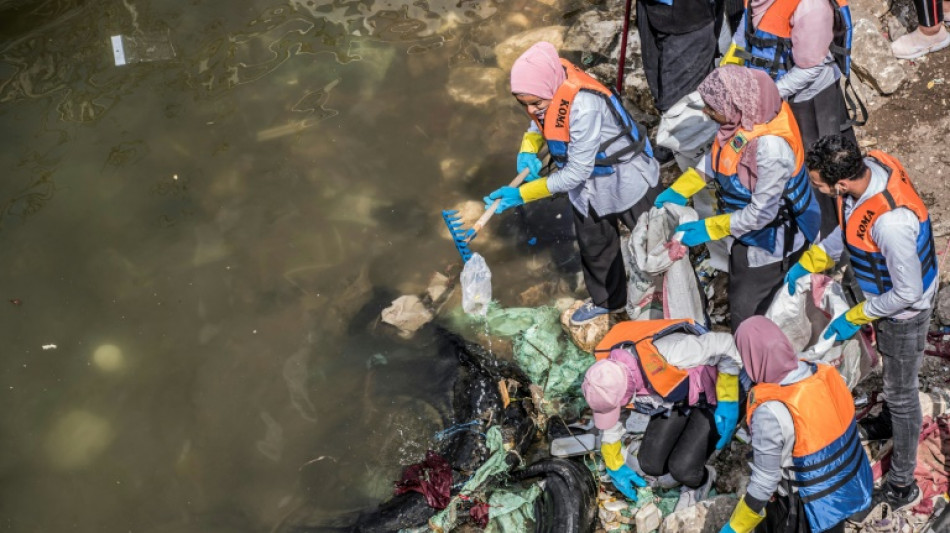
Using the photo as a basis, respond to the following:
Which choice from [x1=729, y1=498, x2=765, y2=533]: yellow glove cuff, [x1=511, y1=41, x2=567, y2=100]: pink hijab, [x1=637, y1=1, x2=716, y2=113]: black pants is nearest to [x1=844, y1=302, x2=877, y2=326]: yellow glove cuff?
[x1=729, y1=498, x2=765, y2=533]: yellow glove cuff

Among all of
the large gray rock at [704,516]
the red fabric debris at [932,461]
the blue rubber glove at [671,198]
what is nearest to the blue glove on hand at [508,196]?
the blue rubber glove at [671,198]

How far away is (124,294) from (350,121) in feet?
6.73

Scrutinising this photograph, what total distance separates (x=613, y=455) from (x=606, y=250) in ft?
3.93

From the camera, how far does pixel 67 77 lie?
6.70 meters

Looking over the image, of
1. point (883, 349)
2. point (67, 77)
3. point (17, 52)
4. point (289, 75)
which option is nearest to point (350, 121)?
point (289, 75)

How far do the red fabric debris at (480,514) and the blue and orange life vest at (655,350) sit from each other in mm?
1102

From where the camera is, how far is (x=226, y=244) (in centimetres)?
580

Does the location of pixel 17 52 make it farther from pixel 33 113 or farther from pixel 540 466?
pixel 540 466

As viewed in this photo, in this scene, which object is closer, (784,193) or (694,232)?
(784,193)

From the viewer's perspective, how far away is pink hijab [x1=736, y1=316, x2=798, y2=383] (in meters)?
3.16

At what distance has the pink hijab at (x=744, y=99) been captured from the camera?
354cm

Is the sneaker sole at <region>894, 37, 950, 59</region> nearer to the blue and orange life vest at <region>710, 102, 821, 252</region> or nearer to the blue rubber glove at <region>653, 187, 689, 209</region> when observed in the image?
the blue and orange life vest at <region>710, 102, 821, 252</region>

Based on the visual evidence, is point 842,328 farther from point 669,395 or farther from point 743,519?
point 743,519

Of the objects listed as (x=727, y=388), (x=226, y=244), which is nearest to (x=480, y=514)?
(x=727, y=388)
